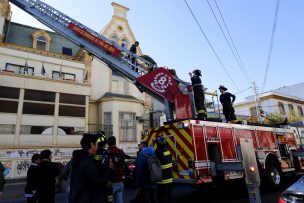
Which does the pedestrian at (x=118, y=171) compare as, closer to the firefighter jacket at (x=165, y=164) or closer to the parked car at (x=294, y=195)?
the firefighter jacket at (x=165, y=164)

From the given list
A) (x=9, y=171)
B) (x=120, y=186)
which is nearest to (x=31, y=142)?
(x=9, y=171)

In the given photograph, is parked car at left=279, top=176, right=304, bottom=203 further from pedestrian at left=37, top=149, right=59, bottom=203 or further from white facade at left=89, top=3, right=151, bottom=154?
white facade at left=89, top=3, right=151, bottom=154

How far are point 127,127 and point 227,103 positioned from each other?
42.1 feet

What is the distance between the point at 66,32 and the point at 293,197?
1092 centimetres

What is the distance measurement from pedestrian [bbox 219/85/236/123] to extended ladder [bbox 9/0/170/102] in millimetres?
3482

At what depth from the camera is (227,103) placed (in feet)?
29.1

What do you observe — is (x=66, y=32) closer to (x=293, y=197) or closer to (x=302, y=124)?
(x=293, y=197)

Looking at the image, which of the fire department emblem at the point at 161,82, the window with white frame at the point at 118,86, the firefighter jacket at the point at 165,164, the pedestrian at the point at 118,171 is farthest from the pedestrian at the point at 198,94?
the window with white frame at the point at 118,86

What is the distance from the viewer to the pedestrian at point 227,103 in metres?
8.66

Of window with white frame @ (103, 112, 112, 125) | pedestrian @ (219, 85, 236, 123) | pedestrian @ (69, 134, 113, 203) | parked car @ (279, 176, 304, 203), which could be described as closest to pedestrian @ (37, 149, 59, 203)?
pedestrian @ (69, 134, 113, 203)

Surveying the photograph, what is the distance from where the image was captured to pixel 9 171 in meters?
15.2

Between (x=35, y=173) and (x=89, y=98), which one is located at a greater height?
(x=89, y=98)

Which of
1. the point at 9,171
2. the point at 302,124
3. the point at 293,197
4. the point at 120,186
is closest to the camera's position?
the point at 293,197

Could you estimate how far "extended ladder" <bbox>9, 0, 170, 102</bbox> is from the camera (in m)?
10.7
